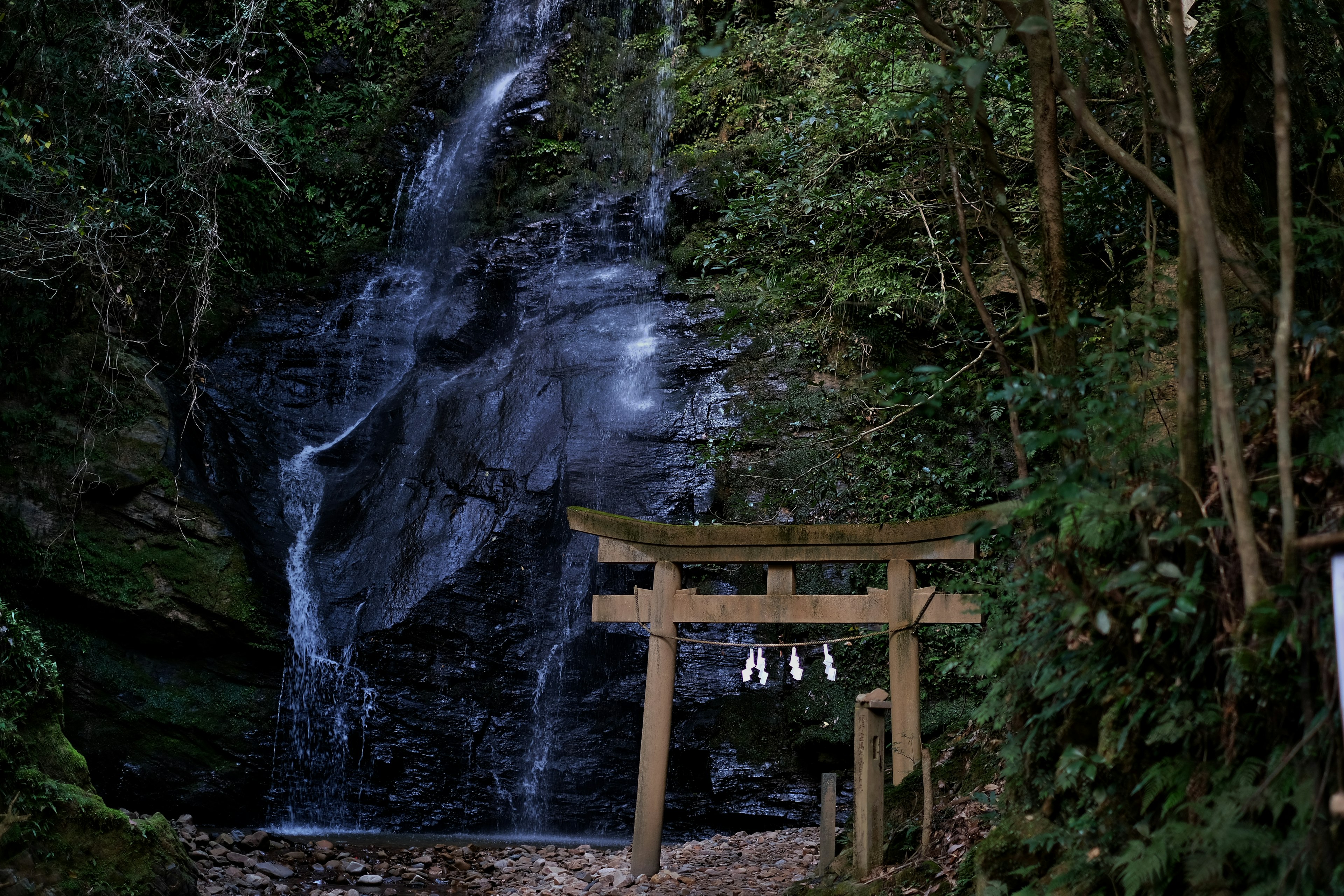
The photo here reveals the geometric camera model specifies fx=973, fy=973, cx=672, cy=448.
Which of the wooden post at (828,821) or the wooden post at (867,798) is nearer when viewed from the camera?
the wooden post at (867,798)

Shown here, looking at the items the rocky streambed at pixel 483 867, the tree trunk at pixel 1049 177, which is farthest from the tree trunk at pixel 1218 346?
the rocky streambed at pixel 483 867

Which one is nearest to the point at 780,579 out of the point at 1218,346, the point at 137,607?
the point at 1218,346

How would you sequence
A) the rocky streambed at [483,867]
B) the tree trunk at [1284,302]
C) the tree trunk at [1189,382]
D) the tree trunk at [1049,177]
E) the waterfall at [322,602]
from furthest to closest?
the waterfall at [322,602], the rocky streambed at [483,867], the tree trunk at [1049,177], the tree trunk at [1189,382], the tree trunk at [1284,302]

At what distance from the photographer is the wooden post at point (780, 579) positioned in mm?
7215

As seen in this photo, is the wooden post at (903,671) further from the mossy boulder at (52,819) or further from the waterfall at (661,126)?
the waterfall at (661,126)

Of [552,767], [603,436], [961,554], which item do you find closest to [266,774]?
[552,767]

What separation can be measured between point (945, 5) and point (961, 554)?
3.80m

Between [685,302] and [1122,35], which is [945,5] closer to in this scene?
[1122,35]

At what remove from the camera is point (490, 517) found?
1118cm

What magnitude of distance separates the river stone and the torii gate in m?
3.21

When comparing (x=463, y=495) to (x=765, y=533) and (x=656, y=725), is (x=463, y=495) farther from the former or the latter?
(x=765, y=533)

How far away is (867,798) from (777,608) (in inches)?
70.1

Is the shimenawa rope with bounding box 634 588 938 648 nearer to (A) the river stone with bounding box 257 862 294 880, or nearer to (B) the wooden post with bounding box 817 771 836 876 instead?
(B) the wooden post with bounding box 817 771 836 876

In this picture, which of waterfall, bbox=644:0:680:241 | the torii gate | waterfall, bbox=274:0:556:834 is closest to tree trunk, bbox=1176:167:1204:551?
the torii gate
